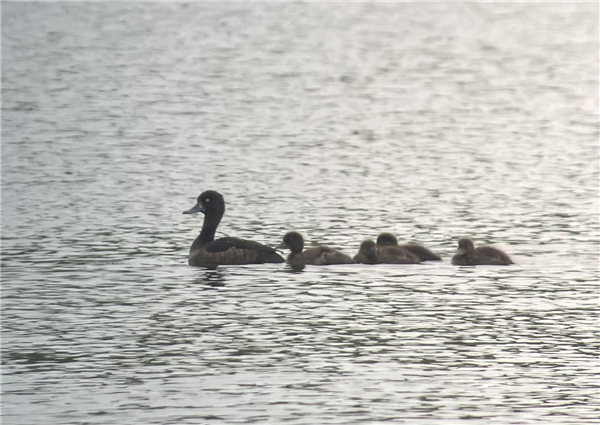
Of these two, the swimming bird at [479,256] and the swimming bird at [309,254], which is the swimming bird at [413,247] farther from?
the swimming bird at [309,254]

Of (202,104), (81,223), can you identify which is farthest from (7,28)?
(81,223)

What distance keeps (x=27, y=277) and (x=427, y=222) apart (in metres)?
6.28

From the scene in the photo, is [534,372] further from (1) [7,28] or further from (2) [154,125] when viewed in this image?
(1) [7,28]

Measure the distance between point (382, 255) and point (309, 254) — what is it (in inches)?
34.3

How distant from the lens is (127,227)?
20.5 meters

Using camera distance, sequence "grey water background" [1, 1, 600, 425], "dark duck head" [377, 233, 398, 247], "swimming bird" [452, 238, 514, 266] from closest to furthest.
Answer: "grey water background" [1, 1, 600, 425] < "swimming bird" [452, 238, 514, 266] < "dark duck head" [377, 233, 398, 247]

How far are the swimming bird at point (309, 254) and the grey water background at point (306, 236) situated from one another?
23 cm

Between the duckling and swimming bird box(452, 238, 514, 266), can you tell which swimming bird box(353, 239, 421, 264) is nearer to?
the duckling

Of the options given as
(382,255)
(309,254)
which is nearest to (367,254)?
(382,255)

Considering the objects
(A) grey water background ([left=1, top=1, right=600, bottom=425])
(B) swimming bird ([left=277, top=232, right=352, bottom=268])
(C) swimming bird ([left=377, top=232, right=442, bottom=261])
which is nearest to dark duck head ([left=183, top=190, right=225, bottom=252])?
(A) grey water background ([left=1, top=1, right=600, bottom=425])

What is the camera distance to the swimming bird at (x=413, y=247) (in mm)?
17766

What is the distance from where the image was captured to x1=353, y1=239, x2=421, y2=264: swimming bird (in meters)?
17.7

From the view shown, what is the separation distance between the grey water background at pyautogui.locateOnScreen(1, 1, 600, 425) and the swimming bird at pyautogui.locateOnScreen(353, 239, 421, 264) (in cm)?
23

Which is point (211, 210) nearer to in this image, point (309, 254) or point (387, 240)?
point (309, 254)
